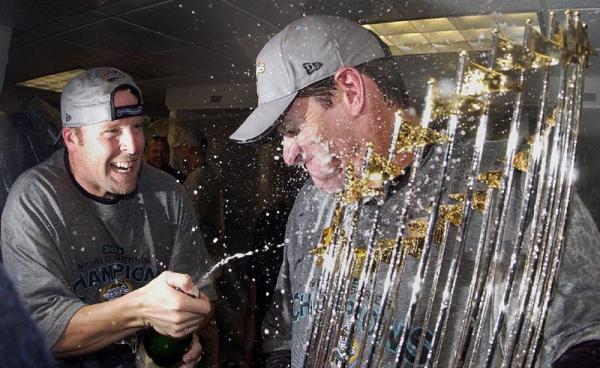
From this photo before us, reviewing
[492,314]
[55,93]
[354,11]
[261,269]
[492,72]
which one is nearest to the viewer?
[492,72]

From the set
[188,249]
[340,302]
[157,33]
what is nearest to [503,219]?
[340,302]

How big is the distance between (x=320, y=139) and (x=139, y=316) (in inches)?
11.8

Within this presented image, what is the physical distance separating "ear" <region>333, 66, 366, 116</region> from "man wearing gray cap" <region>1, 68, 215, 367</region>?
267 millimetres

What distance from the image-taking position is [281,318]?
2.31 ft

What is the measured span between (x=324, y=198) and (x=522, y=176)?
266 millimetres

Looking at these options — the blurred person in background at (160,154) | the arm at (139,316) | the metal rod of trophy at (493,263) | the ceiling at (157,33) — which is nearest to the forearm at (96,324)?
the arm at (139,316)

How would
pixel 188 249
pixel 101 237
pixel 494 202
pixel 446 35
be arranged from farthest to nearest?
pixel 446 35 < pixel 188 249 < pixel 101 237 < pixel 494 202

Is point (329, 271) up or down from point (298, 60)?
down

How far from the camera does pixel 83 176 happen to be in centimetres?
67

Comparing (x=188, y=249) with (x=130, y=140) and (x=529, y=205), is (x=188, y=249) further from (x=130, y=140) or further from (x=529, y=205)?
(x=529, y=205)

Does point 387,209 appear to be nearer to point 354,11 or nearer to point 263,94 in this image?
point 263,94

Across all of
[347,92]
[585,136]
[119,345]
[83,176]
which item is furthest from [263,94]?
[585,136]

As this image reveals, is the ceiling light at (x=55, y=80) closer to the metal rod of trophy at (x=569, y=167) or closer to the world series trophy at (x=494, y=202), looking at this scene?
the world series trophy at (x=494, y=202)

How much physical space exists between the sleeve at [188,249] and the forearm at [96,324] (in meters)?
0.15
